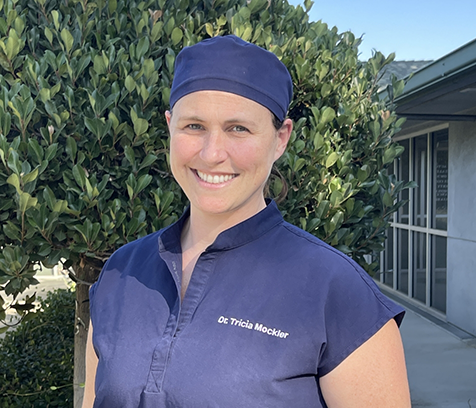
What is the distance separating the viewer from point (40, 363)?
234 inches

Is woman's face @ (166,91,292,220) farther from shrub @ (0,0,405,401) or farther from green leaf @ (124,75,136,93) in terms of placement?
green leaf @ (124,75,136,93)

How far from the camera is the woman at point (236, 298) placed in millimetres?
1395

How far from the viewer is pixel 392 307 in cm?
145

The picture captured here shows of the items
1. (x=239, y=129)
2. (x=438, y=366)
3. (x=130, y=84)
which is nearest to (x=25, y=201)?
(x=130, y=84)

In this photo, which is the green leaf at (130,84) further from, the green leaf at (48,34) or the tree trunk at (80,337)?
the tree trunk at (80,337)

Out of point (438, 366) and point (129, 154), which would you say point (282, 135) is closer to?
point (129, 154)

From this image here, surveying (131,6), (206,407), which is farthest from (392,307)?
(131,6)

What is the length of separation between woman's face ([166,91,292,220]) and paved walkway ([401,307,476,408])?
17.7 ft

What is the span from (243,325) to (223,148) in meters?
0.51

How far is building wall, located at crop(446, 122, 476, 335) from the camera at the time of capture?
8391mm

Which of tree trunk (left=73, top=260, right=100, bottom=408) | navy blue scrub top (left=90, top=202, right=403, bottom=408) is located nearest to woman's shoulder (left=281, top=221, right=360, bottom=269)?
navy blue scrub top (left=90, top=202, right=403, bottom=408)

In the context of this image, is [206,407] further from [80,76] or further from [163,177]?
[80,76]

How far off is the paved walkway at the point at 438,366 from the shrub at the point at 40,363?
3861 millimetres

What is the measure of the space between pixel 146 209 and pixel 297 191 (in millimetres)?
931
